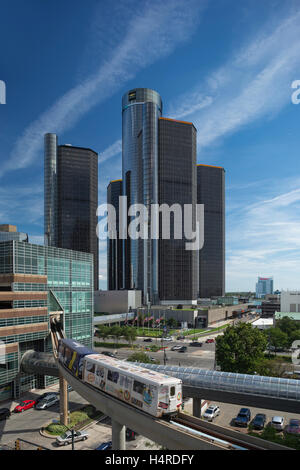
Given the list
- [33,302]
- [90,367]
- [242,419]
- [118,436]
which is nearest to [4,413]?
[33,302]

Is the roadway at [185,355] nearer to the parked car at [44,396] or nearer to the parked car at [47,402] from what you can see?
the parked car at [44,396]

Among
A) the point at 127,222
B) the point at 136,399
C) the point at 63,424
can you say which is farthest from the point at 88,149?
the point at 136,399

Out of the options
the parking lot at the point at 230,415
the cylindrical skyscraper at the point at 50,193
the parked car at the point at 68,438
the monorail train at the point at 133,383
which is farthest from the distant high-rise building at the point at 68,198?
the monorail train at the point at 133,383

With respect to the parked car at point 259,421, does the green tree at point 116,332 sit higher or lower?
lower

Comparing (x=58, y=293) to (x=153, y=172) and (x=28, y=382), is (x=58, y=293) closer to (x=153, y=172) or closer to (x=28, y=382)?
(x=28, y=382)

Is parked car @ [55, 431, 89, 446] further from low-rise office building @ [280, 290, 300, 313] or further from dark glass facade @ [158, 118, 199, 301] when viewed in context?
dark glass facade @ [158, 118, 199, 301]

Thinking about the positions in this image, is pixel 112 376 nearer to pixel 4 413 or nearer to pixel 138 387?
pixel 138 387
